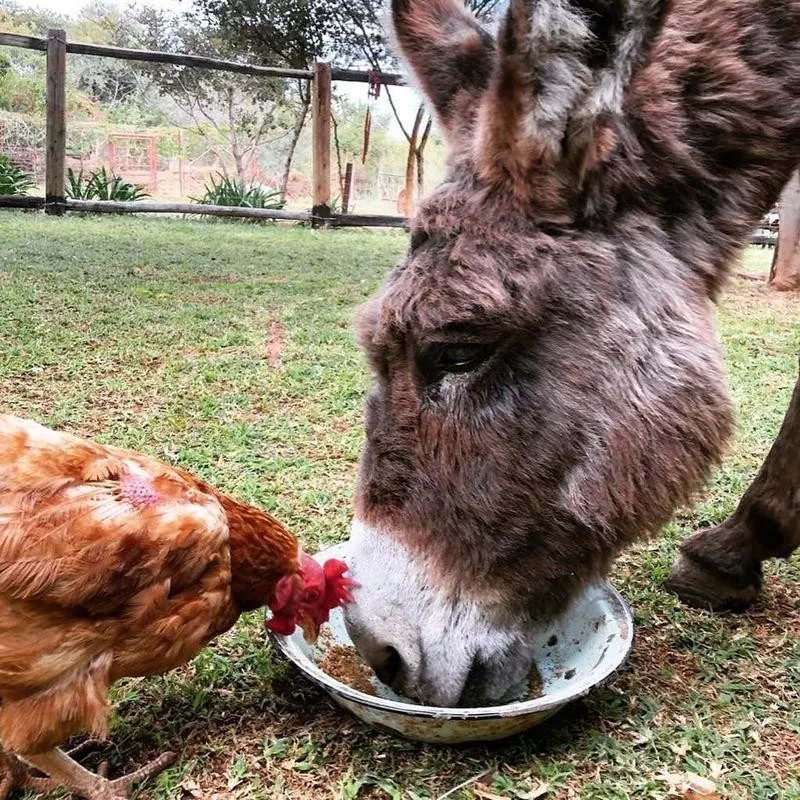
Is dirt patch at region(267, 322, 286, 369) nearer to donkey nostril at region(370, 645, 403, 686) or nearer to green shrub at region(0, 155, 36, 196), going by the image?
donkey nostril at region(370, 645, 403, 686)

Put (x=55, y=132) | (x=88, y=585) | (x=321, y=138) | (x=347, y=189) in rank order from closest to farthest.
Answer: (x=88, y=585) → (x=55, y=132) → (x=321, y=138) → (x=347, y=189)

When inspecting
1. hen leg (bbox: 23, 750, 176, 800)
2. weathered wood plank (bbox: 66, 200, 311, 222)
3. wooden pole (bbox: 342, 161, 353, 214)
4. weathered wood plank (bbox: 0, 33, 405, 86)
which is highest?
weathered wood plank (bbox: 0, 33, 405, 86)

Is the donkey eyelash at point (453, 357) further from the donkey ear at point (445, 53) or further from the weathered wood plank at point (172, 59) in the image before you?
the weathered wood plank at point (172, 59)

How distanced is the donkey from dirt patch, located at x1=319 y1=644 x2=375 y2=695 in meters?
0.27

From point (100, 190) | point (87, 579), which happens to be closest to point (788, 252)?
point (87, 579)

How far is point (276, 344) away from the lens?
5543 millimetres

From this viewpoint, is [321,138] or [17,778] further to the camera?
[321,138]

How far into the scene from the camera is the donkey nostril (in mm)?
1892

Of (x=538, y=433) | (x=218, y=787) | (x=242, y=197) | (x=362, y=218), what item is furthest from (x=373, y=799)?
(x=242, y=197)

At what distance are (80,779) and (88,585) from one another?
484 millimetres

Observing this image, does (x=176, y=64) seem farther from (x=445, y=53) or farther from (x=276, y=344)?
(x=445, y=53)

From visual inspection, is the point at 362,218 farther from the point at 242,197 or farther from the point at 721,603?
the point at 721,603

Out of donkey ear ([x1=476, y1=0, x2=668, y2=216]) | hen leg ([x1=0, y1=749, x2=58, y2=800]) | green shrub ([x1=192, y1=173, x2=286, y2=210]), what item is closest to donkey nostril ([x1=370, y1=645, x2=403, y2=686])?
hen leg ([x1=0, y1=749, x2=58, y2=800])

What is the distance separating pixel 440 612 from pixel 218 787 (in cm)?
68
